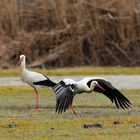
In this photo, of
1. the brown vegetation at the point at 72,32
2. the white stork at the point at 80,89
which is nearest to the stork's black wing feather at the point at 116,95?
the white stork at the point at 80,89

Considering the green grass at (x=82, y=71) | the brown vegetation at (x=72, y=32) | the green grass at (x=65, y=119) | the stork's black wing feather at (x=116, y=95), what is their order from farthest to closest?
the brown vegetation at (x=72, y=32), the green grass at (x=82, y=71), the stork's black wing feather at (x=116, y=95), the green grass at (x=65, y=119)

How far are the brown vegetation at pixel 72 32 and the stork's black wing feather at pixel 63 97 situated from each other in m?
13.6

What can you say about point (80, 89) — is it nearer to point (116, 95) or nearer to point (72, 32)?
point (116, 95)

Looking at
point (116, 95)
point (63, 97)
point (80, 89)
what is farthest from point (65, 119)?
point (116, 95)

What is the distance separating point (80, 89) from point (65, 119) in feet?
2.25

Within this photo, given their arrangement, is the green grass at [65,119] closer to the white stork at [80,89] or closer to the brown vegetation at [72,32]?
the white stork at [80,89]

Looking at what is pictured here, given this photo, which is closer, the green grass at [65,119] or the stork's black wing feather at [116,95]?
the green grass at [65,119]

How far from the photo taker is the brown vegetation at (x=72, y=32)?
25328mm

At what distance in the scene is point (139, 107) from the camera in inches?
537

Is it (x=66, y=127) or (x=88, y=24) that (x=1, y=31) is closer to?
(x=88, y=24)

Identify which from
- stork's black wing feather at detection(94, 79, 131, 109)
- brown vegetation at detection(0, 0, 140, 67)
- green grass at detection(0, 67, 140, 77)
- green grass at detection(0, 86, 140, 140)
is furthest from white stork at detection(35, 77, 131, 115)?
brown vegetation at detection(0, 0, 140, 67)

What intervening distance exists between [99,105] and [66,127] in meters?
3.59

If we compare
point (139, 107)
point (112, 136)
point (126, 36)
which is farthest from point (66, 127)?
point (126, 36)

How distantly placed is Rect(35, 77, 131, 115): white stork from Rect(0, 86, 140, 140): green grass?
0.75ft
